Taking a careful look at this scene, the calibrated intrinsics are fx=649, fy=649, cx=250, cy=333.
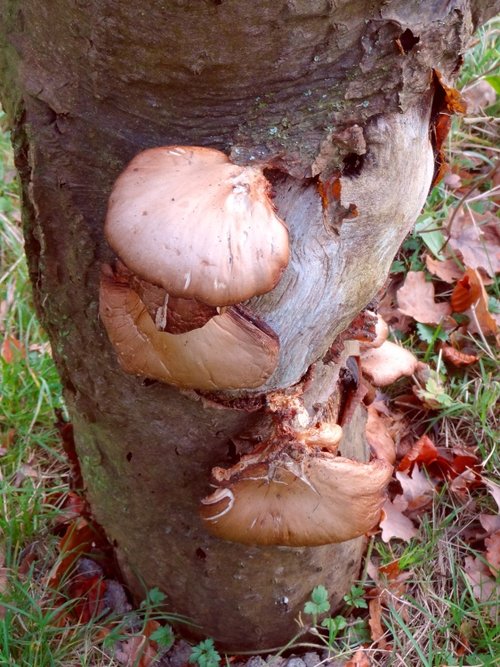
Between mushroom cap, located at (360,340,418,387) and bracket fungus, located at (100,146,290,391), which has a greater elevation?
bracket fungus, located at (100,146,290,391)

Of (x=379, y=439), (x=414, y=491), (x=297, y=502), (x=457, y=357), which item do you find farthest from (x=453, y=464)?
(x=297, y=502)

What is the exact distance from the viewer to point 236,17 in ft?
3.02

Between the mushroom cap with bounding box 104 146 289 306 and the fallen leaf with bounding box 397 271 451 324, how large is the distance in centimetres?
198

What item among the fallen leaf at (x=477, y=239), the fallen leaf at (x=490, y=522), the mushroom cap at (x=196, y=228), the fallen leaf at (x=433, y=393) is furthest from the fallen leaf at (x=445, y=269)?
Answer: the mushroom cap at (x=196, y=228)

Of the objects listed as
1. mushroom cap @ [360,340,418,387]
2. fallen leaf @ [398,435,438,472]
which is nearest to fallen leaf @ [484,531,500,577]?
fallen leaf @ [398,435,438,472]

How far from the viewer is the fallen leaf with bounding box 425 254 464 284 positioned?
119 inches

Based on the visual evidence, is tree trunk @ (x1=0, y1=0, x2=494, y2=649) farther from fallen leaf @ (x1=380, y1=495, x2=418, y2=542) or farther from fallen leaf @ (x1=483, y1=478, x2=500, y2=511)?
fallen leaf @ (x1=483, y1=478, x2=500, y2=511)

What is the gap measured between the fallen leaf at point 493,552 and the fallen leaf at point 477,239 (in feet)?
3.98

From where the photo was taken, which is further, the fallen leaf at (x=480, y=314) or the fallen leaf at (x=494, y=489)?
the fallen leaf at (x=480, y=314)

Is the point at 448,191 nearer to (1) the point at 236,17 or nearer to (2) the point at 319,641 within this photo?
(2) the point at 319,641

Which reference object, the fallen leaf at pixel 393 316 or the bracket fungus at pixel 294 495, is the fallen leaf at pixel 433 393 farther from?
the bracket fungus at pixel 294 495

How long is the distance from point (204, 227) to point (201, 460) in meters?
0.72

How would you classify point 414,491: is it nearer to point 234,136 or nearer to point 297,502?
point 297,502

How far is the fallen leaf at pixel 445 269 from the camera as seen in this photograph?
3027 mm
